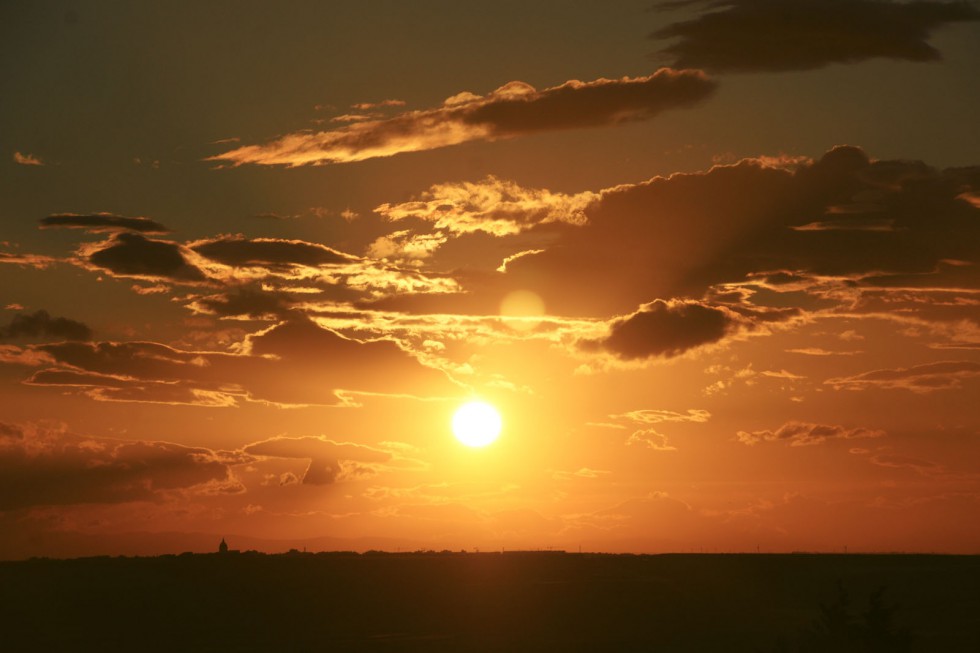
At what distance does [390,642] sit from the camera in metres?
172

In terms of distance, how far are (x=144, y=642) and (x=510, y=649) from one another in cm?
6110

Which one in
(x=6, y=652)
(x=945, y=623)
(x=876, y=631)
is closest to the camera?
(x=876, y=631)

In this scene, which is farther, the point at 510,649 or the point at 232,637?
the point at 232,637

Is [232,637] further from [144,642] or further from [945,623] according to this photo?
[945,623]

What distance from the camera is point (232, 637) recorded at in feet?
640

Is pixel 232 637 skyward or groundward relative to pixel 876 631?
skyward

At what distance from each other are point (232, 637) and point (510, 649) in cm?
5577

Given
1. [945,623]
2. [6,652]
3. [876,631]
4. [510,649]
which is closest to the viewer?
[876,631]

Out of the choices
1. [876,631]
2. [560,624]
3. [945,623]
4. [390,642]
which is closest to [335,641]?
[390,642]

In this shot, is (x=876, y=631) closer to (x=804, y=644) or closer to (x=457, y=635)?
(x=804, y=644)

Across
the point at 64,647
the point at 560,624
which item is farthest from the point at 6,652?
the point at 560,624

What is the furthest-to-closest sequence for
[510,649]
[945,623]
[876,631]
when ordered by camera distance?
[945,623]
[510,649]
[876,631]

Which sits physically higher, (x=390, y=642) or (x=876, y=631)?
(x=390, y=642)

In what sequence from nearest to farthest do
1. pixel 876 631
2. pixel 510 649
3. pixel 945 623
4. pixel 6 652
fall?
pixel 876 631 < pixel 510 649 < pixel 6 652 < pixel 945 623
